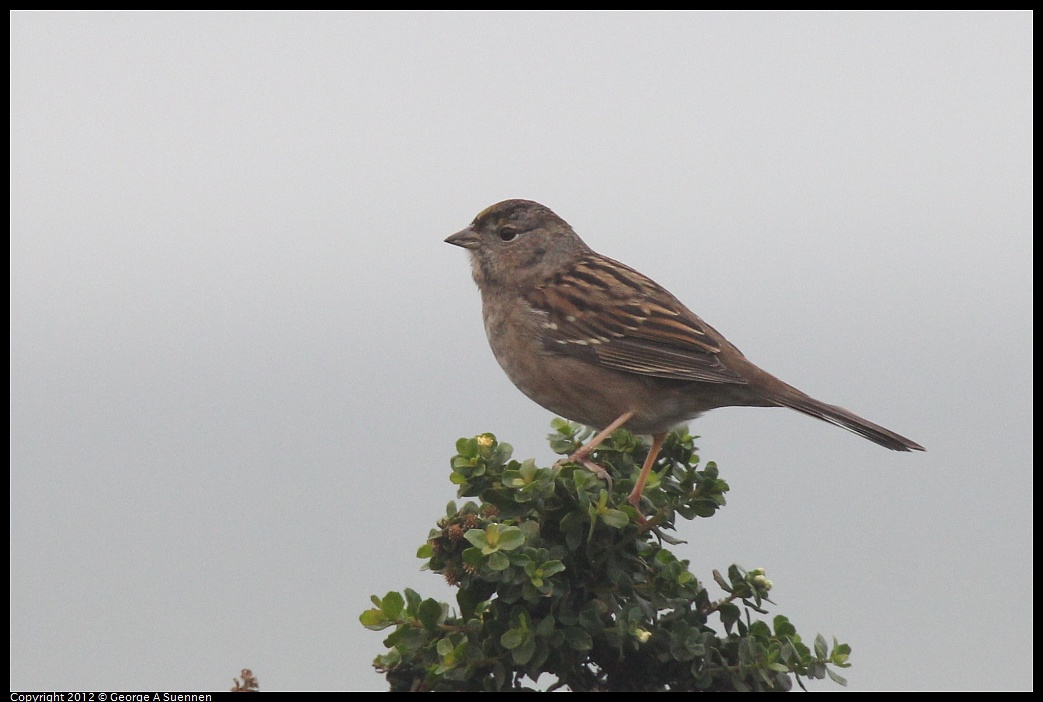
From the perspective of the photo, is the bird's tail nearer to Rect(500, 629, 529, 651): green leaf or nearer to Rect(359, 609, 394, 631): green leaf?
Rect(500, 629, 529, 651): green leaf

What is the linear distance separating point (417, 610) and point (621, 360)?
5.34 ft

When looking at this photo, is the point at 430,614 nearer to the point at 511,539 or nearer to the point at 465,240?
the point at 511,539

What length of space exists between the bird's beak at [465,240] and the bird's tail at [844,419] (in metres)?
1.62

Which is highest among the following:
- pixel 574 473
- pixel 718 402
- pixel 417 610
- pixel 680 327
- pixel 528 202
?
pixel 528 202

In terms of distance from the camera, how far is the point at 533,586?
108 inches

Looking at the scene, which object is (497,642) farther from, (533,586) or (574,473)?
(574,473)

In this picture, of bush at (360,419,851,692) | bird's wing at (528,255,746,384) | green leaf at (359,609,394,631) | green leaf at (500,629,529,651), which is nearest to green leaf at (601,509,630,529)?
bush at (360,419,851,692)

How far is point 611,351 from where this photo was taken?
4.22 meters

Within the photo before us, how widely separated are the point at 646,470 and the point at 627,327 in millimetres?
970

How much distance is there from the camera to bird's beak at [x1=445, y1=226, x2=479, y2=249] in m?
4.81

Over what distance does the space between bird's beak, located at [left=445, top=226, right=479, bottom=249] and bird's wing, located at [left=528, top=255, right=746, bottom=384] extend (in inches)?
18.4

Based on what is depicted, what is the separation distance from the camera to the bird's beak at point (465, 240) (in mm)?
4809

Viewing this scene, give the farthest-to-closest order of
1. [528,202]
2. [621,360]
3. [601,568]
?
[528,202] → [621,360] → [601,568]
